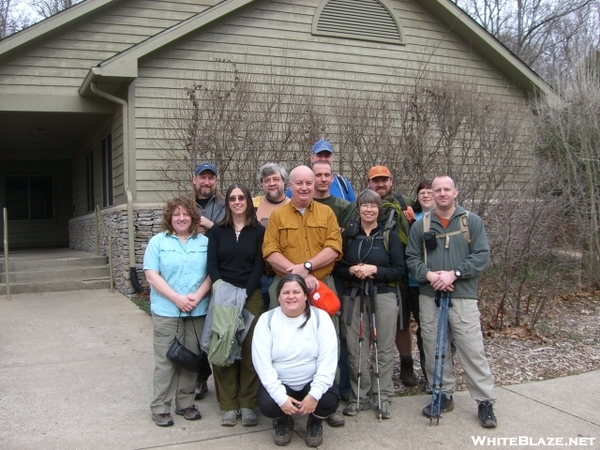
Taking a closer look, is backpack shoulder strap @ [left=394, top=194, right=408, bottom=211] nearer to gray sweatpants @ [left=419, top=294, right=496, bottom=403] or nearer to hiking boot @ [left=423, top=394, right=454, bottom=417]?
gray sweatpants @ [left=419, top=294, right=496, bottom=403]

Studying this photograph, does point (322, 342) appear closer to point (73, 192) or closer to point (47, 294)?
point (47, 294)

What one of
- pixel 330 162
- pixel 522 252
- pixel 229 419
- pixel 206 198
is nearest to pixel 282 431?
pixel 229 419

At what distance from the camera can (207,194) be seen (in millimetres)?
5039

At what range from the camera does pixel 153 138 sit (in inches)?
381

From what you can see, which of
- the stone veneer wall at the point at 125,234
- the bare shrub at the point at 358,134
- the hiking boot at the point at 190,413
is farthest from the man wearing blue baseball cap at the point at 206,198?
the stone veneer wall at the point at 125,234

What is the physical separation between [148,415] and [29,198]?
1424cm

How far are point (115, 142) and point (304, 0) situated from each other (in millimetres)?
4504

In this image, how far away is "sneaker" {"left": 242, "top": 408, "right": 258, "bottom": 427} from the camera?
4.17m

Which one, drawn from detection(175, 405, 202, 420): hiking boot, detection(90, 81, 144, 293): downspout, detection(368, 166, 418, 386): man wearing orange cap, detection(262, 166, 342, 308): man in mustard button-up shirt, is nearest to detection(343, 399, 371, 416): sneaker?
detection(368, 166, 418, 386): man wearing orange cap

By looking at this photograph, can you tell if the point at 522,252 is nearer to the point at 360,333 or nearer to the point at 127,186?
the point at 360,333

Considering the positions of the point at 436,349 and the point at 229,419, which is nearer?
the point at 229,419

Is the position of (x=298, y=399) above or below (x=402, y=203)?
below

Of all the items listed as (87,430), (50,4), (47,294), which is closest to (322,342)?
(87,430)

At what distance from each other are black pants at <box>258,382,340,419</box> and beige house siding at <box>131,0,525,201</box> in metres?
6.60
